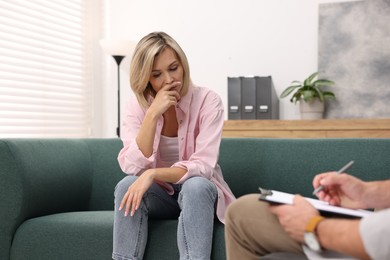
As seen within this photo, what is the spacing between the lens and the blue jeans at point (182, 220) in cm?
194

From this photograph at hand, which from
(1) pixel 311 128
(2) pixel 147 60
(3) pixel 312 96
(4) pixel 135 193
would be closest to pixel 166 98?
(2) pixel 147 60

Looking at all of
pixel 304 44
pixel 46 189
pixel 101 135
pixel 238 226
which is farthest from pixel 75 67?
pixel 238 226

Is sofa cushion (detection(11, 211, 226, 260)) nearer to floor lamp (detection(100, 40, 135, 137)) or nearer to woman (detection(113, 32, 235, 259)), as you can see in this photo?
woman (detection(113, 32, 235, 259))

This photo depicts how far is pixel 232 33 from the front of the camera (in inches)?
183

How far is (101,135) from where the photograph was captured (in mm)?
5070

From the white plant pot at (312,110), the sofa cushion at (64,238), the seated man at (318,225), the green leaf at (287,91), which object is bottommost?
the sofa cushion at (64,238)

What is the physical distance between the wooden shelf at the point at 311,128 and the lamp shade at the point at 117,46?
43.4 inches

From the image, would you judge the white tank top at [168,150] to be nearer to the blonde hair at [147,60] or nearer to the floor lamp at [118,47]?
the blonde hair at [147,60]

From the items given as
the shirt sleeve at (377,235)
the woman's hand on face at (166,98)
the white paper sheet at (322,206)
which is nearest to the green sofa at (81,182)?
the woman's hand on face at (166,98)

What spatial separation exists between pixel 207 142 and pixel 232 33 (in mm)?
2627

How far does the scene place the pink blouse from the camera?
84.5 inches

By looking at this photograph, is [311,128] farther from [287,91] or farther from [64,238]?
[64,238]

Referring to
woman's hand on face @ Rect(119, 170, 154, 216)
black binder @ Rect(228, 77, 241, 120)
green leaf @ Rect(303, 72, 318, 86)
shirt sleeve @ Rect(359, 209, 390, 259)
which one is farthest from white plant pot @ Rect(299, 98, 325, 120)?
shirt sleeve @ Rect(359, 209, 390, 259)

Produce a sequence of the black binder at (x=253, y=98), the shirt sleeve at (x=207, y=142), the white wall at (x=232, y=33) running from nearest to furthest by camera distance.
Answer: the shirt sleeve at (x=207, y=142), the black binder at (x=253, y=98), the white wall at (x=232, y=33)
